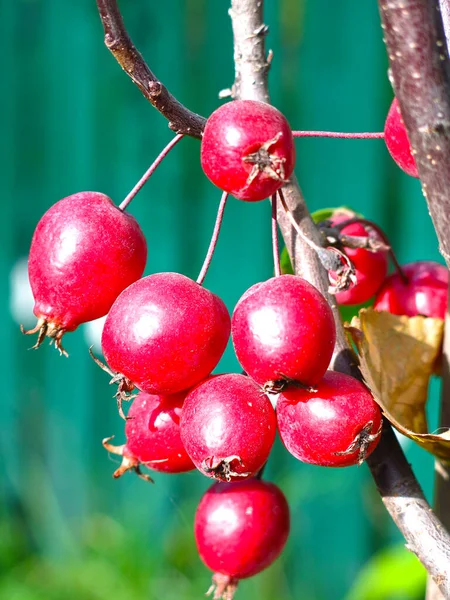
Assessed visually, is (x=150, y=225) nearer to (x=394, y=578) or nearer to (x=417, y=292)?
(x=394, y=578)

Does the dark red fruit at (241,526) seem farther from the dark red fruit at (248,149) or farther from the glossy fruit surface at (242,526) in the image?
the dark red fruit at (248,149)

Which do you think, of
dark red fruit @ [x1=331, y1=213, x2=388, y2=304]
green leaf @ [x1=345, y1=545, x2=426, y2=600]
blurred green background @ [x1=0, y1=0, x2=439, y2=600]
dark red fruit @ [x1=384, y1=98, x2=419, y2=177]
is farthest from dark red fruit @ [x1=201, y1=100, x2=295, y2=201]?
blurred green background @ [x1=0, y1=0, x2=439, y2=600]

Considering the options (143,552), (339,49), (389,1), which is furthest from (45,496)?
(389,1)

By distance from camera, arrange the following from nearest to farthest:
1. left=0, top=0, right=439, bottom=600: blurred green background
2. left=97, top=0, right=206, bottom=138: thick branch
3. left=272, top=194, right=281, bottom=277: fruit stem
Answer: left=97, top=0, right=206, bottom=138: thick branch, left=272, top=194, right=281, bottom=277: fruit stem, left=0, top=0, right=439, bottom=600: blurred green background

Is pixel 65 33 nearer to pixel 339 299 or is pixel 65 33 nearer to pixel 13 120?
pixel 13 120

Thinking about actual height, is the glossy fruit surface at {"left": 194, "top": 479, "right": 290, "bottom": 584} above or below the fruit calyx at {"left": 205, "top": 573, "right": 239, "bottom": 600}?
above

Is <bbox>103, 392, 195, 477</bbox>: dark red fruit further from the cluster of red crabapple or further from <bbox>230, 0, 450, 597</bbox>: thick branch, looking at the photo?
<bbox>230, 0, 450, 597</bbox>: thick branch
